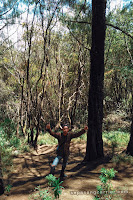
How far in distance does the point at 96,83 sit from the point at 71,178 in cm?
298

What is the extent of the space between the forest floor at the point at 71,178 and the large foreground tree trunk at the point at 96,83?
50 cm

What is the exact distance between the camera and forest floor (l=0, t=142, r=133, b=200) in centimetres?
331

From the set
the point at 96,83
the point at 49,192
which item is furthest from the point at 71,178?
the point at 96,83

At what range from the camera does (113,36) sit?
464 inches

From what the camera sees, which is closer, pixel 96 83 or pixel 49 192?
pixel 49 192

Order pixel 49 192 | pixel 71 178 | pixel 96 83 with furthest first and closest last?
pixel 96 83
pixel 71 178
pixel 49 192

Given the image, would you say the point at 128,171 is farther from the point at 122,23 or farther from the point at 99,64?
the point at 122,23

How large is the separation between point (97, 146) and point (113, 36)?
28.9 feet

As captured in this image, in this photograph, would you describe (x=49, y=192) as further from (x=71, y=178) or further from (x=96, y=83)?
(x=96, y=83)

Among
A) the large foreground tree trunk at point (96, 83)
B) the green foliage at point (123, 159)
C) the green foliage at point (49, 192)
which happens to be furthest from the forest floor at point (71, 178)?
the large foreground tree trunk at point (96, 83)

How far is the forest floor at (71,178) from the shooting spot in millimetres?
3313

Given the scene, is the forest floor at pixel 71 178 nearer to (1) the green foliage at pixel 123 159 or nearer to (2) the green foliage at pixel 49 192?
(1) the green foliage at pixel 123 159

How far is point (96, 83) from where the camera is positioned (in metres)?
5.59

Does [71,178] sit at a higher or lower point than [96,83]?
lower
